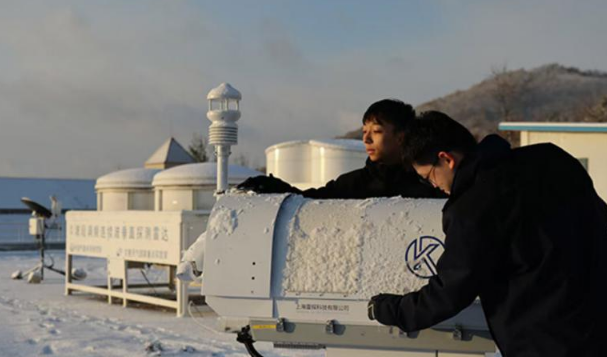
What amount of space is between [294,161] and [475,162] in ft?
42.4

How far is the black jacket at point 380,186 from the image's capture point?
4680mm

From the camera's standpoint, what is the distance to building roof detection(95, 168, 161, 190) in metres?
16.4

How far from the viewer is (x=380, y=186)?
187 inches

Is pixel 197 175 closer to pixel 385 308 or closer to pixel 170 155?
pixel 170 155

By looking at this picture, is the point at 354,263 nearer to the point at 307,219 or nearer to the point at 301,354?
the point at 307,219

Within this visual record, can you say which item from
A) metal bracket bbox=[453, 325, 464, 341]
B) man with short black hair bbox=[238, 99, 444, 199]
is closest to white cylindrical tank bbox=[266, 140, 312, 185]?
man with short black hair bbox=[238, 99, 444, 199]

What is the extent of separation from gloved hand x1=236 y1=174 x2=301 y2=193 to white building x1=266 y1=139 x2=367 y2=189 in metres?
9.98

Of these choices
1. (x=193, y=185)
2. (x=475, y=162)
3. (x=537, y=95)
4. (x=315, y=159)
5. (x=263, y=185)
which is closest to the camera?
(x=475, y=162)

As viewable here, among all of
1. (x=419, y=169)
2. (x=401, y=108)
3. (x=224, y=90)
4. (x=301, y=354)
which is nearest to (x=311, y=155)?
(x=301, y=354)

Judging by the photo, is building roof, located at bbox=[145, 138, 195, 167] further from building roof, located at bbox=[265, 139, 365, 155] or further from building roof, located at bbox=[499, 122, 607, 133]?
building roof, located at bbox=[499, 122, 607, 133]

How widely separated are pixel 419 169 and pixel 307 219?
946mm

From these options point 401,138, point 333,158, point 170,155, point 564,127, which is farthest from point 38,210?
point 401,138

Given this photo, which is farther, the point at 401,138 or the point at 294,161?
the point at 294,161

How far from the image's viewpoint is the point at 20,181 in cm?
4572
